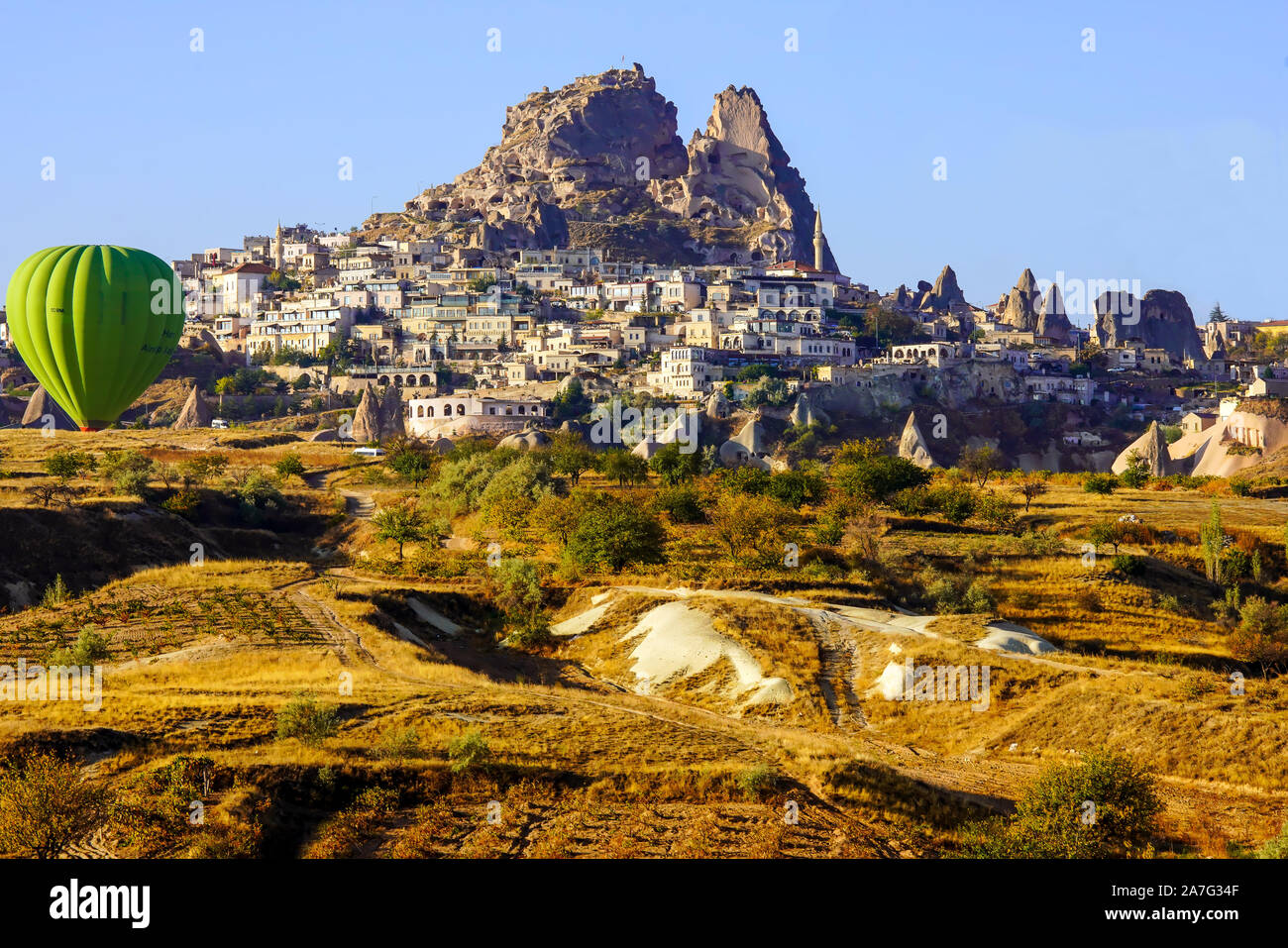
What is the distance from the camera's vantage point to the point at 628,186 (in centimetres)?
18062

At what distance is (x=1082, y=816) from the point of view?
70.7 ft

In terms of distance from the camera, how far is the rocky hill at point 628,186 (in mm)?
165000

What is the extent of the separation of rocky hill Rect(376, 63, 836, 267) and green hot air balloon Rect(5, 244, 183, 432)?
106 meters

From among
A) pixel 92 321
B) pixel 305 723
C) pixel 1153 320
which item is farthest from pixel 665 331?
pixel 305 723

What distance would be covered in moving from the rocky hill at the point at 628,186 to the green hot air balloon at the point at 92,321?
347 feet

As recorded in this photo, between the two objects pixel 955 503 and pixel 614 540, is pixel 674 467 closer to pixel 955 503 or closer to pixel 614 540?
pixel 955 503

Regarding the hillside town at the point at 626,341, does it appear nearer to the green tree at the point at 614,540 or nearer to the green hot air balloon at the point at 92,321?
the green hot air balloon at the point at 92,321

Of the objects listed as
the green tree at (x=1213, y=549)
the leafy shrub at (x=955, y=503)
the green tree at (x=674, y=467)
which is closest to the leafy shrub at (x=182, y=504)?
the green tree at (x=674, y=467)

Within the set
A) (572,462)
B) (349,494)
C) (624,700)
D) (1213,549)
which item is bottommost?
(624,700)

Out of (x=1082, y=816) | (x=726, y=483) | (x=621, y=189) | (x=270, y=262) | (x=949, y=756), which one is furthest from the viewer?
(x=621, y=189)

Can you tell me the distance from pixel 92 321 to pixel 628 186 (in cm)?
13388

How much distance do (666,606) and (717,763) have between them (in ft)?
44.3
